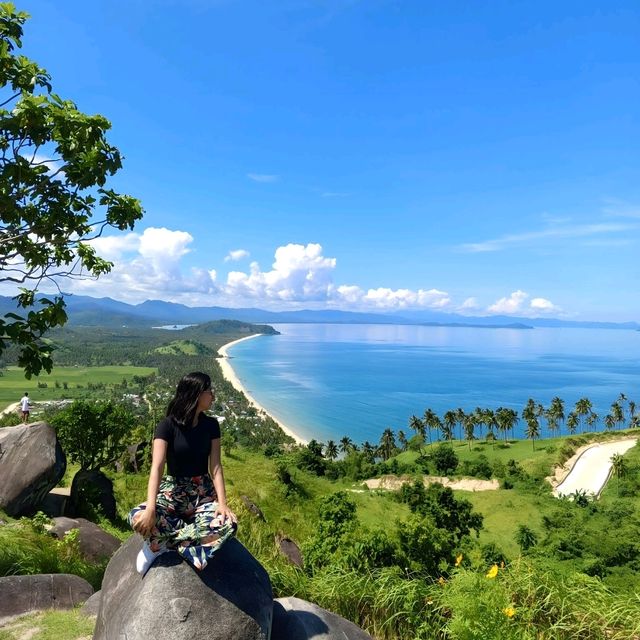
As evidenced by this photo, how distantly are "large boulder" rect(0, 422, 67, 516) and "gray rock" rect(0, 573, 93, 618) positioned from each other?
7.68m

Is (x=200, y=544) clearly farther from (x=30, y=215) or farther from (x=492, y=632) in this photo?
(x=30, y=215)

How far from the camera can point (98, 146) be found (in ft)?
25.6

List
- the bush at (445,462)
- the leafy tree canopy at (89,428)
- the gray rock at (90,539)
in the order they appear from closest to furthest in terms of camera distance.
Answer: the gray rock at (90,539) → the leafy tree canopy at (89,428) → the bush at (445,462)

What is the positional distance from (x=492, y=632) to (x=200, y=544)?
378 centimetres

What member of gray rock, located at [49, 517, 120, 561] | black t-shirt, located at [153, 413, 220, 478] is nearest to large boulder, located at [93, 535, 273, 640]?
black t-shirt, located at [153, 413, 220, 478]

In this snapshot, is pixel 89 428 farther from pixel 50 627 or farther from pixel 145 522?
pixel 145 522

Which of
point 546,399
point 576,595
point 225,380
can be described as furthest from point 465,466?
point 225,380

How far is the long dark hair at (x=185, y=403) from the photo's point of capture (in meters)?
5.20

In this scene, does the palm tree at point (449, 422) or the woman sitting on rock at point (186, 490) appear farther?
the palm tree at point (449, 422)

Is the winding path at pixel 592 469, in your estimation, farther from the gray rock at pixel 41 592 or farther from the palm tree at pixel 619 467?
the gray rock at pixel 41 592

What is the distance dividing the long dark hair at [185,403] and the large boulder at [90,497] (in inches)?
603

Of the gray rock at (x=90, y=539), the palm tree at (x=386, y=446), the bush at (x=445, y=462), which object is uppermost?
the gray rock at (x=90, y=539)

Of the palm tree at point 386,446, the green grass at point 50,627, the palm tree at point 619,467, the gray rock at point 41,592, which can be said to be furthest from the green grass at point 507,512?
the green grass at point 50,627

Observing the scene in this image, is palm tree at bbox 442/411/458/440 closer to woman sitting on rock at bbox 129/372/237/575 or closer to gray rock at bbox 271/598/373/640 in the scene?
gray rock at bbox 271/598/373/640
